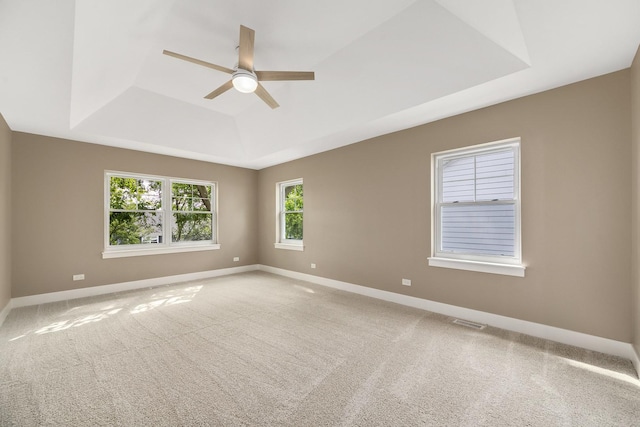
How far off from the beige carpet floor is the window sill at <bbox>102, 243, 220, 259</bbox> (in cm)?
127

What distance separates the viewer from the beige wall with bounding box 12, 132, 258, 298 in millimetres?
4125

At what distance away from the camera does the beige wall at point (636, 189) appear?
2.31m

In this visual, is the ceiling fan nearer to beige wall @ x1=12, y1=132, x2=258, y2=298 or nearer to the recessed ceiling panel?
the recessed ceiling panel

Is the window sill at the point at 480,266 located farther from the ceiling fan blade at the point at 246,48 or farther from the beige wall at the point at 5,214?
the beige wall at the point at 5,214

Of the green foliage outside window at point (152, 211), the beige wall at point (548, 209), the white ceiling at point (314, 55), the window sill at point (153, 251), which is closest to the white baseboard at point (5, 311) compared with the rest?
the window sill at point (153, 251)

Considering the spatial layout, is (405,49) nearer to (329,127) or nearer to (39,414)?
(329,127)

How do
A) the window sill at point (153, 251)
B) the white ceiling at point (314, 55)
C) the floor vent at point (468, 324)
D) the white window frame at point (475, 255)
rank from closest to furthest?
1. the white ceiling at point (314, 55)
2. the white window frame at point (475, 255)
3. the floor vent at point (468, 324)
4. the window sill at point (153, 251)

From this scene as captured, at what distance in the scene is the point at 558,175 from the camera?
2.86m

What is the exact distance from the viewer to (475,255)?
11.6 ft

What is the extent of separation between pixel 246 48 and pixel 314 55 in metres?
1.05

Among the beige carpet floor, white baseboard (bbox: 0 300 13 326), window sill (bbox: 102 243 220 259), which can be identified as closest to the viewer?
the beige carpet floor

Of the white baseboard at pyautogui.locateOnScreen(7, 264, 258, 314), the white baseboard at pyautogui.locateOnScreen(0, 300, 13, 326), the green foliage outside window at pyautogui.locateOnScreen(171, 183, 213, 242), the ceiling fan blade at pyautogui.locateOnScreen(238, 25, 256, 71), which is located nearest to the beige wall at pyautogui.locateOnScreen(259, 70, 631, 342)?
the ceiling fan blade at pyautogui.locateOnScreen(238, 25, 256, 71)

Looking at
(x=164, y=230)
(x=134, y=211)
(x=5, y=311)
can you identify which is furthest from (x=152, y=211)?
(x=5, y=311)

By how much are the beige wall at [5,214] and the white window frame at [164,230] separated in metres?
1.13
